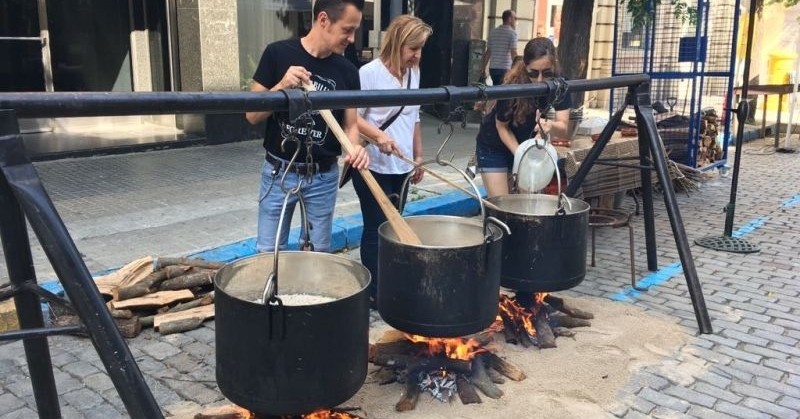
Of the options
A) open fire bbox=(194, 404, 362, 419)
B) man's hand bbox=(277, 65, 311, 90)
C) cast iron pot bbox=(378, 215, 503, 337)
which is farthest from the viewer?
open fire bbox=(194, 404, 362, 419)

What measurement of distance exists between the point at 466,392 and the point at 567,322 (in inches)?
46.6

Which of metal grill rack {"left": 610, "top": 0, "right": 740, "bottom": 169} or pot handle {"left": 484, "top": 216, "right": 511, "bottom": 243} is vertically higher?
metal grill rack {"left": 610, "top": 0, "right": 740, "bottom": 169}

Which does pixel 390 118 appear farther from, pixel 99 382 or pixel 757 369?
pixel 757 369

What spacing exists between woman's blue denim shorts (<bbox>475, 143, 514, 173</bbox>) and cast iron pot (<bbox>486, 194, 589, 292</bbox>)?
1132 mm

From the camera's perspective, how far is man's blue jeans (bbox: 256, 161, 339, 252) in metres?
3.41

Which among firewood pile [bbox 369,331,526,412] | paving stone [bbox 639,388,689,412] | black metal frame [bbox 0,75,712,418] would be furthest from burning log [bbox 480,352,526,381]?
black metal frame [bbox 0,75,712,418]

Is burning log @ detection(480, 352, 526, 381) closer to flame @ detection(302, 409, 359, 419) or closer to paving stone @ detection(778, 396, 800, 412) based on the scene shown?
flame @ detection(302, 409, 359, 419)

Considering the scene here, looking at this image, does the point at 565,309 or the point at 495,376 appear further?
the point at 565,309

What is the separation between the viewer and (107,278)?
14.3ft

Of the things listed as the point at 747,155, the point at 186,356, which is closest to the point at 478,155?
the point at 186,356

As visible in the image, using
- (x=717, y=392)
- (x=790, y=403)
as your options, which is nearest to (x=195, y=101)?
(x=717, y=392)

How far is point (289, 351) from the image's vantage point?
2133 mm

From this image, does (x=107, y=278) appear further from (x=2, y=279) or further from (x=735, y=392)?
(x=735, y=392)

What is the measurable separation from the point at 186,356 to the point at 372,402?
1184 millimetres
